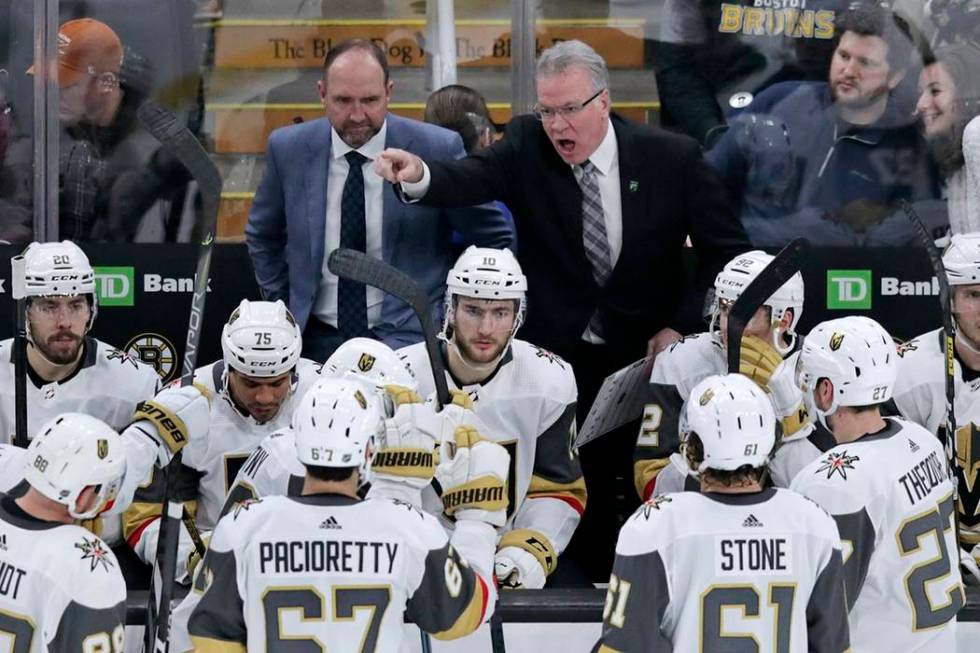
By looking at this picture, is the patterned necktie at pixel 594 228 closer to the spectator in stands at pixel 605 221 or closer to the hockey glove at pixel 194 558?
the spectator in stands at pixel 605 221

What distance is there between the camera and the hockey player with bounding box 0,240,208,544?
210 inches

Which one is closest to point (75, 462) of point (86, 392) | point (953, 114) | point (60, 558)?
point (60, 558)

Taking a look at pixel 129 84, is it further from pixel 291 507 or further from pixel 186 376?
pixel 291 507

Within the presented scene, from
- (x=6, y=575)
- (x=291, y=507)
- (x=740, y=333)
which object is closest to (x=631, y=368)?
(x=740, y=333)

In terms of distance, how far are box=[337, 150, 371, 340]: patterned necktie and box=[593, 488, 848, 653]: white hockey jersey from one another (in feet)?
6.11

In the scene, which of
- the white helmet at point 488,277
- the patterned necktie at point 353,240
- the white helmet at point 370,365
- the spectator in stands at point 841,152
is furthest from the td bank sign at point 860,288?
the white helmet at point 370,365

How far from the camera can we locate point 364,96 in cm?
548

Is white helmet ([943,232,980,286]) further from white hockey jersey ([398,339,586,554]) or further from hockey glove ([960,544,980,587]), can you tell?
white hockey jersey ([398,339,586,554])

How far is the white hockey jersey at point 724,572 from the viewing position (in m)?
3.90

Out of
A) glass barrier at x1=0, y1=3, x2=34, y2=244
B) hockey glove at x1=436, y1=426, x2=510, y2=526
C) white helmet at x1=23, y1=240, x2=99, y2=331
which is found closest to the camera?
hockey glove at x1=436, y1=426, x2=510, y2=526

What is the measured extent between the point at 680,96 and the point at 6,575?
3.07 metres

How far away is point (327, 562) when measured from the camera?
381 centimetres

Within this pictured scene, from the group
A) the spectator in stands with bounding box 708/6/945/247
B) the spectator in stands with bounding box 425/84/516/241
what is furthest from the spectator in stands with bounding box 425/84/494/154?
the spectator in stands with bounding box 708/6/945/247

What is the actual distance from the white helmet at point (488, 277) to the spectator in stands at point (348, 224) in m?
0.54
